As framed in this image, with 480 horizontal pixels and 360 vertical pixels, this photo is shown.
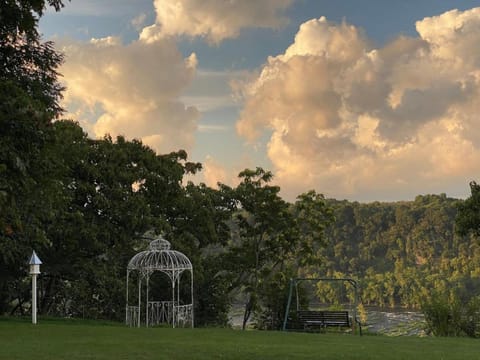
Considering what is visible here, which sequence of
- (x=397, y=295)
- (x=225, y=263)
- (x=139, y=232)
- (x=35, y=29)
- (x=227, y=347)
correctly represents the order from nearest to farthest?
1. (x=227, y=347)
2. (x=35, y=29)
3. (x=139, y=232)
4. (x=225, y=263)
5. (x=397, y=295)

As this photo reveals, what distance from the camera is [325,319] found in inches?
754

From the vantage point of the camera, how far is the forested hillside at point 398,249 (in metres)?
75.8

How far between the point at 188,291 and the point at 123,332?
11492mm

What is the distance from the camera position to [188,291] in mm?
26875

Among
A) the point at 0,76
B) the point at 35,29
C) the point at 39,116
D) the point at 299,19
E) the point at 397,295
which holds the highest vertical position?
the point at 299,19

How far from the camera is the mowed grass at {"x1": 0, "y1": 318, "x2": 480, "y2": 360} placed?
1085 centimetres

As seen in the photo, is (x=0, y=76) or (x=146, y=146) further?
(x=146, y=146)

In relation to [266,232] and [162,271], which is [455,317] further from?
[266,232]

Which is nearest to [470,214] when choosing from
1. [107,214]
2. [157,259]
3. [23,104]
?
[157,259]

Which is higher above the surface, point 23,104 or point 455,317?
point 23,104

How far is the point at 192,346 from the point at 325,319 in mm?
8109

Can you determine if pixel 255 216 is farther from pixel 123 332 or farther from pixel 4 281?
pixel 123 332

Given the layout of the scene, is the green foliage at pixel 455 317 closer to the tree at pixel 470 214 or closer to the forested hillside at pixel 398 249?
the tree at pixel 470 214

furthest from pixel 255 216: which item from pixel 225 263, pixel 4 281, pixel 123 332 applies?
pixel 123 332
